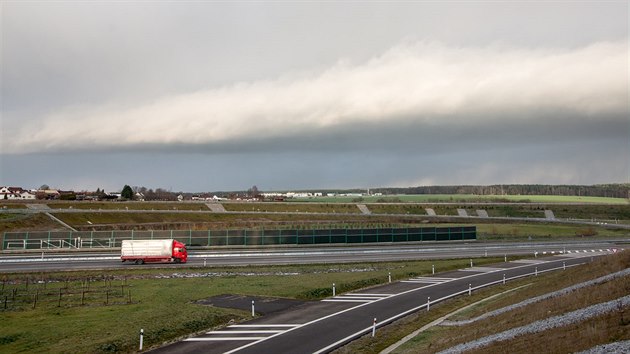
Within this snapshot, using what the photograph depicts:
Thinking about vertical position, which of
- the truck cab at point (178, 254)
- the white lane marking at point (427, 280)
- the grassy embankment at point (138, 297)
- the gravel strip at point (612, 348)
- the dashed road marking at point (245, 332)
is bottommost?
the dashed road marking at point (245, 332)

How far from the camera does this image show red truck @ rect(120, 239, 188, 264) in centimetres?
5381

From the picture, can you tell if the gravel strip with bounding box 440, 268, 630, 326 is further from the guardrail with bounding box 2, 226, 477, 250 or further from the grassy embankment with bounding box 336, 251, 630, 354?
the guardrail with bounding box 2, 226, 477, 250

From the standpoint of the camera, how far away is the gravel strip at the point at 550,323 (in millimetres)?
18466

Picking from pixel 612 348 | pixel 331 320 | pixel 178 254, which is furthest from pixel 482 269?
pixel 612 348

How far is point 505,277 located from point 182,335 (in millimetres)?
33431

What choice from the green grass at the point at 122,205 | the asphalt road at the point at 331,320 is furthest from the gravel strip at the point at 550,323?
the green grass at the point at 122,205

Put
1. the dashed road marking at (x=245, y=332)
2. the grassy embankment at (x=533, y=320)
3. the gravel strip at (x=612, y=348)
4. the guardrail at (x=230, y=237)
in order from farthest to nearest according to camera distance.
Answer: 1. the guardrail at (x=230, y=237)
2. the dashed road marking at (x=245, y=332)
3. the grassy embankment at (x=533, y=320)
4. the gravel strip at (x=612, y=348)

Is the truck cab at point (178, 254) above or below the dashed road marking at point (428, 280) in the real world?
above

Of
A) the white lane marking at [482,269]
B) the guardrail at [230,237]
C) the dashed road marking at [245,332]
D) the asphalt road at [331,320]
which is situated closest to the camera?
the asphalt road at [331,320]

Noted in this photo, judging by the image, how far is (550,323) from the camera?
19.4 metres

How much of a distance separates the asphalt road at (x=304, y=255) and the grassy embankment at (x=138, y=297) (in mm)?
4585

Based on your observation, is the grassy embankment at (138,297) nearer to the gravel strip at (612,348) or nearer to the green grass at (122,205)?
the gravel strip at (612,348)

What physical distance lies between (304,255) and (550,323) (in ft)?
144

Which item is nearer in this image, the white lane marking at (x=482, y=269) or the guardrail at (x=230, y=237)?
the white lane marking at (x=482, y=269)
